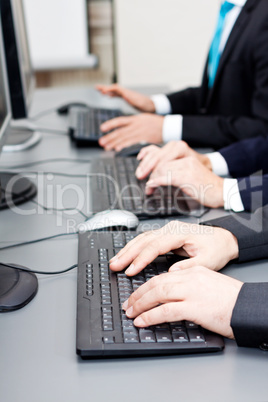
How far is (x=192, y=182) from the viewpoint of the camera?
3.34ft

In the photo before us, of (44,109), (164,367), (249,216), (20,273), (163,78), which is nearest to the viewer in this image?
(164,367)

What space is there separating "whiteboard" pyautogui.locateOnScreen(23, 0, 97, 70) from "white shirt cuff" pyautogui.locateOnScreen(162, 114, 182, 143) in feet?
5.64

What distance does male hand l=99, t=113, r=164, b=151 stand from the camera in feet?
4.48

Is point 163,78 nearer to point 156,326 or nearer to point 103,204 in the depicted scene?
point 103,204

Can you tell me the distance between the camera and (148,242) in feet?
2.48

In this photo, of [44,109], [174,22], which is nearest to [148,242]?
[44,109]

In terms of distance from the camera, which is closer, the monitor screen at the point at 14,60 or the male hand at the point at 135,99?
the monitor screen at the point at 14,60

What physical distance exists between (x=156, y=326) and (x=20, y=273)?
9.6 inches

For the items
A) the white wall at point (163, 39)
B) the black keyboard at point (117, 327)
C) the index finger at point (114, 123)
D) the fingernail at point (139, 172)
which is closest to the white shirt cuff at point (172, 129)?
the index finger at point (114, 123)

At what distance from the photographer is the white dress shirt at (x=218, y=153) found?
3.28 ft

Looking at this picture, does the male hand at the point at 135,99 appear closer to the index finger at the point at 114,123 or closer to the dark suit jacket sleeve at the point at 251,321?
the index finger at the point at 114,123

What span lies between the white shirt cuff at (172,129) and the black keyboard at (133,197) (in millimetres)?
275

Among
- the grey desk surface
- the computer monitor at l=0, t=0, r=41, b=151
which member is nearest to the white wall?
the computer monitor at l=0, t=0, r=41, b=151

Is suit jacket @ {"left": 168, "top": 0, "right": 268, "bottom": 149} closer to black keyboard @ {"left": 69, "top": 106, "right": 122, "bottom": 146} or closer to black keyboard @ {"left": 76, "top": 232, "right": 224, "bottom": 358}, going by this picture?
black keyboard @ {"left": 69, "top": 106, "right": 122, "bottom": 146}
